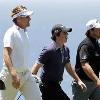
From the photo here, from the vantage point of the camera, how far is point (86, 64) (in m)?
9.64

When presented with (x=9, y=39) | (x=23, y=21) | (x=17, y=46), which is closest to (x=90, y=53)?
(x=23, y=21)

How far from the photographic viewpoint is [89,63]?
976cm

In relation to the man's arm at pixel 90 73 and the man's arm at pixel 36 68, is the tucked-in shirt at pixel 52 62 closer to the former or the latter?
the man's arm at pixel 36 68

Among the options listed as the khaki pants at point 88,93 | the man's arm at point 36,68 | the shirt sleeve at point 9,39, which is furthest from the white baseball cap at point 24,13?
the khaki pants at point 88,93

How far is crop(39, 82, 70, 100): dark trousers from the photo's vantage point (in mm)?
9438

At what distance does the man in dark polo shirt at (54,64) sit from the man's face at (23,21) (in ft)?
2.84

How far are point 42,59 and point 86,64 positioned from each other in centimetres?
92

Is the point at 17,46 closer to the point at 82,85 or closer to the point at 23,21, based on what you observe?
the point at 23,21

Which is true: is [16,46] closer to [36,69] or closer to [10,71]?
[10,71]

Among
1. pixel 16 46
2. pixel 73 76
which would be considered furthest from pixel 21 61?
pixel 73 76

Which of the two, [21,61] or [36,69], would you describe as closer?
[21,61]

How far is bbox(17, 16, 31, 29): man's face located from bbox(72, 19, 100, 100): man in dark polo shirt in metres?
1.60

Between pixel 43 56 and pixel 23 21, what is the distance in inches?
38.8

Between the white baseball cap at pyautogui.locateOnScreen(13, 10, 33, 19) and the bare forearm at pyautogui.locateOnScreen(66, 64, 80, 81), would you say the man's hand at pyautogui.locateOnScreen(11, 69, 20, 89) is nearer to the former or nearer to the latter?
the white baseball cap at pyautogui.locateOnScreen(13, 10, 33, 19)
